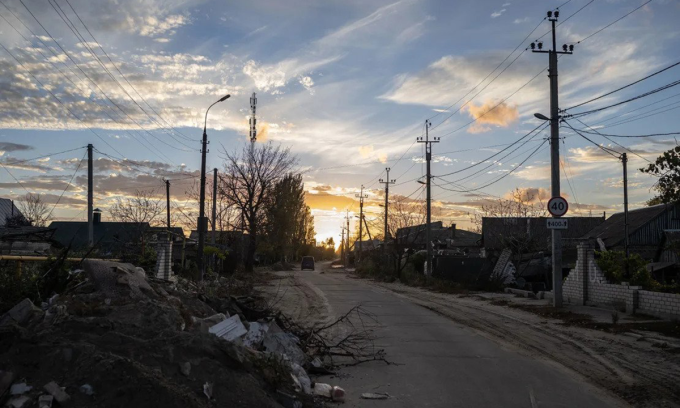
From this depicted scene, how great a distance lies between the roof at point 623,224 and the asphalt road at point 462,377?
94.7 ft

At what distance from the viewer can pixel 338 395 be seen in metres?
7.54

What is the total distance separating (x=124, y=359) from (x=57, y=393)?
73 centimetres

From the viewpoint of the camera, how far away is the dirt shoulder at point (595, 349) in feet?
26.3

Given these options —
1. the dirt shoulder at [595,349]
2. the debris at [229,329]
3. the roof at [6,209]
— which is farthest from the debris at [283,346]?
the roof at [6,209]

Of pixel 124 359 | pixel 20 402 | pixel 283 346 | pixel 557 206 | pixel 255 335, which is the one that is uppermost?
pixel 557 206

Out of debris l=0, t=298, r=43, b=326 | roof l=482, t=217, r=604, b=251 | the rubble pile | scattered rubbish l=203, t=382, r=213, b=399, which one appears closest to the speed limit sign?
the rubble pile

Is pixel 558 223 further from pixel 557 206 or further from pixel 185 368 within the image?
pixel 185 368

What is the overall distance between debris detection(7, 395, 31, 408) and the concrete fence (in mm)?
14632

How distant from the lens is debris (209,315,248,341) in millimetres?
8531

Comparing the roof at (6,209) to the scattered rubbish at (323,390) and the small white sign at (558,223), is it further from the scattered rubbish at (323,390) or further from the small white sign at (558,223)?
the scattered rubbish at (323,390)

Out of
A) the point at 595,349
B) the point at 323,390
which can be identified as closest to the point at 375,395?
the point at 323,390

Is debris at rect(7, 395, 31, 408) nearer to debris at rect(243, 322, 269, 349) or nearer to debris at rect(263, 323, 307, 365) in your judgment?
debris at rect(243, 322, 269, 349)

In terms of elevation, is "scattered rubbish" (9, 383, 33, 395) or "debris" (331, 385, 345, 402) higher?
"scattered rubbish" (9, 383, 33, 395)

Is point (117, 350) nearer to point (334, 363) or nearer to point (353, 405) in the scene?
point (353, 405)
